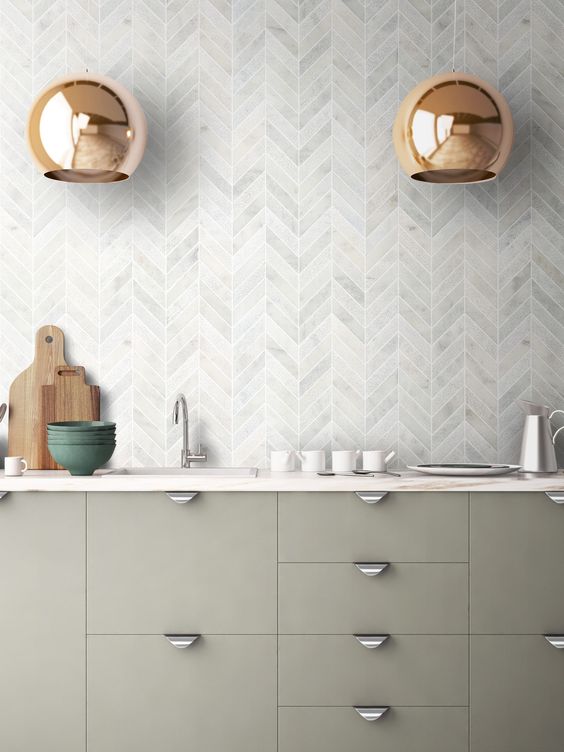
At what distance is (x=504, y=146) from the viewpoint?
2.52m

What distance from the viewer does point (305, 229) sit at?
9.72 feet

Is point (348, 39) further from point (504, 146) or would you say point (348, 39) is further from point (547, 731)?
point (547, 731)

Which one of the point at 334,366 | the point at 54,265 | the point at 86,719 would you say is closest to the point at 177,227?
the point at 54,265

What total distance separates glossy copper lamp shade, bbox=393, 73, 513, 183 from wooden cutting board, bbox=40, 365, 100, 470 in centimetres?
141

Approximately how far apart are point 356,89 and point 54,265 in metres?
1.31

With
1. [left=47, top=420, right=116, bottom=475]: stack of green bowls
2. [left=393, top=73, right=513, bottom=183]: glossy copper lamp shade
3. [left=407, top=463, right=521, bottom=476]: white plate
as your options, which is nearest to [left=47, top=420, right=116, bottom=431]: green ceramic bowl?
[left=47, top=420, right=116, bottom=475]: stack of green bowls

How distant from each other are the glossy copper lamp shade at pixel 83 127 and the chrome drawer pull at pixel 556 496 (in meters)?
1.71

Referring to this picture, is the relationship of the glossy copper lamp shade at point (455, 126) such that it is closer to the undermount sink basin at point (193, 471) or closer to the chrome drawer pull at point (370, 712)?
the undermount sink basin at point (193, 471)

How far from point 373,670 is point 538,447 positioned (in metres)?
0.93

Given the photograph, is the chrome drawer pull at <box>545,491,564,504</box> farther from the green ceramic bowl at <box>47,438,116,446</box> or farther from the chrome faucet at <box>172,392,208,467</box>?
the green ceramic bowl at <box>47,438,116,446</box>

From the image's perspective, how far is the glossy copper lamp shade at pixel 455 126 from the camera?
2.45m

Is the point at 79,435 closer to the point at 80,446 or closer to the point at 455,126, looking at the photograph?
the point at 80,446

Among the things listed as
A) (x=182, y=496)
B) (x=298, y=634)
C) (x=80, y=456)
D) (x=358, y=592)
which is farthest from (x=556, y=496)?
(x=80, y=456)

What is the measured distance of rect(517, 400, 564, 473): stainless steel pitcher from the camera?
272cm
